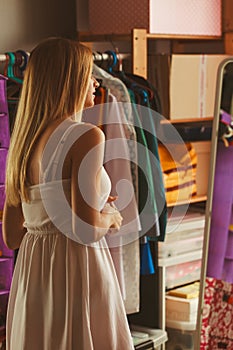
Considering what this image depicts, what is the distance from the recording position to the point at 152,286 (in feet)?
12.0

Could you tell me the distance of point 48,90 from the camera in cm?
244

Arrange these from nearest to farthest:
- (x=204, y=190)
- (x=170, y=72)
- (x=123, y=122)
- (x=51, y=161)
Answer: (x=51, y=161) → (x=123, y=122) → (x=170, y=72) → (x=204, y=190)

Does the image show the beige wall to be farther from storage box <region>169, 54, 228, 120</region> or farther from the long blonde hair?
the long blonde hair

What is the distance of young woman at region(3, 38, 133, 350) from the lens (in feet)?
8.02

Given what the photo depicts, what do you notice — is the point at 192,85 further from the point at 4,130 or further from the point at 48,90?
the point at 48,90

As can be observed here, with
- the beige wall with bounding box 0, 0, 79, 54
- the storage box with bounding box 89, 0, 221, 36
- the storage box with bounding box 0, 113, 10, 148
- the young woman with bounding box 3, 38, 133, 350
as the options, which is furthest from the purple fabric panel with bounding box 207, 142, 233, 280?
the beige wall with bounding box 0, 0, 79, 54

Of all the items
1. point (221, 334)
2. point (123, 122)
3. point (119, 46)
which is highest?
point (119, 46)

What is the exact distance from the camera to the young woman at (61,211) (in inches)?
96.2

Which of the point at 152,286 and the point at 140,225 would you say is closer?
the point at 140,225

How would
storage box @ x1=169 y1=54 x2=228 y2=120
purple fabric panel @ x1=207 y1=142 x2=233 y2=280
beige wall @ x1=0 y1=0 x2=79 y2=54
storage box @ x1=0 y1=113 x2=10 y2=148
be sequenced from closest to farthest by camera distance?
storage box @ x1=0 y1=113 x2=10 y2=148 < purple fabric panel @ x1=207 y1=142 x2=233 y2=280 < beige wall @ x1=0 y1=0 x2=79 y2=54 < storage box @ x1=169 y1=54 x2=228 y2=120

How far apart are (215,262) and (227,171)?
40cm

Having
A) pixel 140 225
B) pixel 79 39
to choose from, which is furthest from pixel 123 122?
pixel 79 39

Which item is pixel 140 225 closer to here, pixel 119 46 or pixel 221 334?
pixel 221 334

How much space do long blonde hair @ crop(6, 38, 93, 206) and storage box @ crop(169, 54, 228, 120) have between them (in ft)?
3.95
